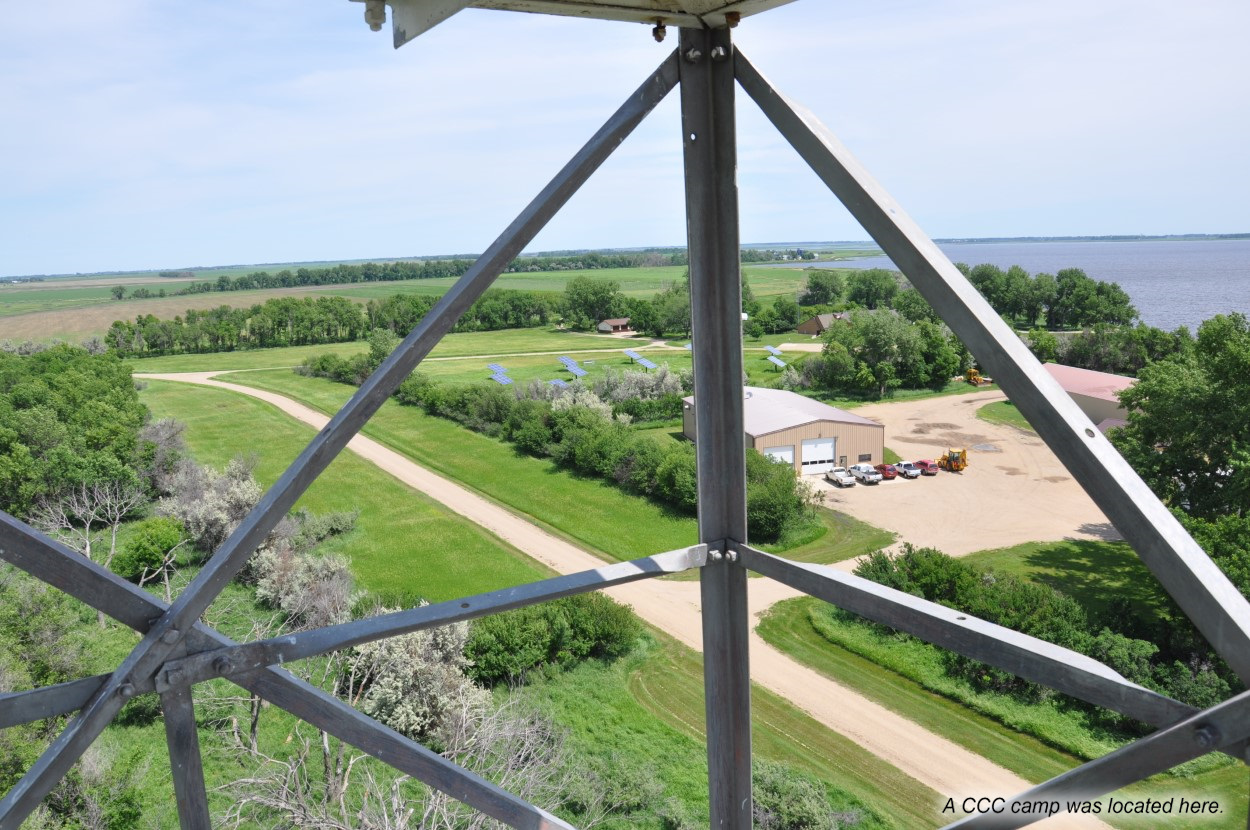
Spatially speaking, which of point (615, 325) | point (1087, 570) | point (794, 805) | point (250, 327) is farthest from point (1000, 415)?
point (250, 327)

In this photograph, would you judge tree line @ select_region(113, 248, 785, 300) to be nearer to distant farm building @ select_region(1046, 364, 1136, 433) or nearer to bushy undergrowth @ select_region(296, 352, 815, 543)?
bushy undergrowth @ select_region(296, 352, 815, 543)

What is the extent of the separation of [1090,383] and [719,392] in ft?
77.9

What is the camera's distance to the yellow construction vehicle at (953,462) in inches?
908

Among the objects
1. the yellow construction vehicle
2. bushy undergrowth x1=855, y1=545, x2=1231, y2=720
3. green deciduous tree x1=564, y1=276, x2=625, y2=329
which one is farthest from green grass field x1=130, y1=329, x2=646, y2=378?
bushy undergrowth x1=855, y1=545, x2=1231, y2=720

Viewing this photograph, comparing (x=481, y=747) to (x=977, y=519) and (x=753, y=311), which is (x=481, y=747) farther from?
(x=753, y=311)

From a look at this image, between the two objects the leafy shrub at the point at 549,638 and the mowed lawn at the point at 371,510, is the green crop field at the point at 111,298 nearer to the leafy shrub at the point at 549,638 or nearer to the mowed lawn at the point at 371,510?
the mowed lawn at the point at 371,510

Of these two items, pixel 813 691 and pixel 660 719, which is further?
pixel 813 691

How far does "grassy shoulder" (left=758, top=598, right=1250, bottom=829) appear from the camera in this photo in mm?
9789

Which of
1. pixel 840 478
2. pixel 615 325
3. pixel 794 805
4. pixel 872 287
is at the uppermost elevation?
pixel 872 287

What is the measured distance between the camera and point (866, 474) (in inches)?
893

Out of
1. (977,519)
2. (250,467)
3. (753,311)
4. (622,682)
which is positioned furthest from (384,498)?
(753,311)

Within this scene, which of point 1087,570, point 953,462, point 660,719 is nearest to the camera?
point 660,719

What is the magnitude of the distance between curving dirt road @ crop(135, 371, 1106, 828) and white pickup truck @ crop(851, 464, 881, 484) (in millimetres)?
462

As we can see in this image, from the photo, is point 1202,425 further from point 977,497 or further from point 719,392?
point 719,392
